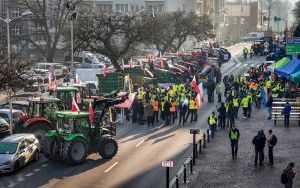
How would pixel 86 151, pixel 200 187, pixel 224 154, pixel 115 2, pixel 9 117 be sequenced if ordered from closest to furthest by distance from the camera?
pixel 200 187, pixel 86 151, pixel 224 154, pixel 9 117, pixel 115 2

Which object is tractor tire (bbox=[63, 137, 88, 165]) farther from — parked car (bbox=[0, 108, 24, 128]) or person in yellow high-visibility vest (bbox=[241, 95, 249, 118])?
person in yellow high-visibility vest (bbox=[241, 95, 249, 118])

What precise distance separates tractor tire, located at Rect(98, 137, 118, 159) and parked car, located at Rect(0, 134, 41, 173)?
2707 millimetres

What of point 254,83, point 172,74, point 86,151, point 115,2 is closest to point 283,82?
point 254,83

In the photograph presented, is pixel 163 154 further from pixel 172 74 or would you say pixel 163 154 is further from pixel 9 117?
pixel 172 74

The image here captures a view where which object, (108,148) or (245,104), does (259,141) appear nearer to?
(108,148)

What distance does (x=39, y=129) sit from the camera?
26.2 meters

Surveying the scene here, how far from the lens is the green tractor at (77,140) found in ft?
75.7

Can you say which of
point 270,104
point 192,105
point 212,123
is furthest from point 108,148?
point 270,104

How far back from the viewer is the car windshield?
2275cm

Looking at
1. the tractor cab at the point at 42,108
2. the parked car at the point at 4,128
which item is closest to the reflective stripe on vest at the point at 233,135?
the tractor cab at the point at 42,108

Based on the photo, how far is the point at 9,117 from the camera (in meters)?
30.4

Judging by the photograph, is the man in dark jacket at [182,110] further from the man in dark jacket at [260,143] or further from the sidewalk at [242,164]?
the man in dark jacket at [260,143]

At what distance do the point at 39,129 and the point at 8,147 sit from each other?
3361mm

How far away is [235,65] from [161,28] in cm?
913
